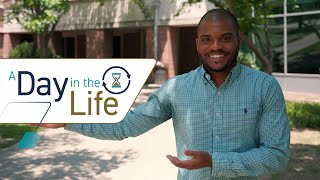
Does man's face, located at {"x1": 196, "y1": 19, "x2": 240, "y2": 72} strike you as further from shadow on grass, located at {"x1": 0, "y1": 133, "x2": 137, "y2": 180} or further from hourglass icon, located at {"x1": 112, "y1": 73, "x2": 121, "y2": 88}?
shadow on grass, located at {"x1": 0, "y1": 133, "x2": 137, "y2": 180}

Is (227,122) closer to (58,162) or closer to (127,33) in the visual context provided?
(58,162)

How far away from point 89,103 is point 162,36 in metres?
16.8

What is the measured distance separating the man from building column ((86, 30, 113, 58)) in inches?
751

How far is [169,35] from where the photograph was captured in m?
17.8

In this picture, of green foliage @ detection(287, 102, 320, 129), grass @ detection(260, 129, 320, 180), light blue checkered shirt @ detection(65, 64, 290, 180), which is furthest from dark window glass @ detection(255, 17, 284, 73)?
light blue checkered shirt @ detection(65, 64, 290, 180)

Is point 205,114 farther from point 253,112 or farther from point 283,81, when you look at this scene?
point 283,81

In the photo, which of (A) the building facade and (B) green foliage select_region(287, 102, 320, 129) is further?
(A) the building facade

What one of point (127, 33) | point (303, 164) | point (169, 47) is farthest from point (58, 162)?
point (127, 33)

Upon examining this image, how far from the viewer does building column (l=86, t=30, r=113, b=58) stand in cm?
2062

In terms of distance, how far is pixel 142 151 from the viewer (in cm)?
658

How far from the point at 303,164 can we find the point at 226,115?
4.48 meters

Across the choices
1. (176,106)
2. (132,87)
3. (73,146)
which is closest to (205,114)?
(176,106)

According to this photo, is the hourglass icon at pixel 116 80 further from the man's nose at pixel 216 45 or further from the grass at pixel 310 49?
the grass at pixel 310 49

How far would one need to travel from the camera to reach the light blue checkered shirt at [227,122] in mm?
1547
